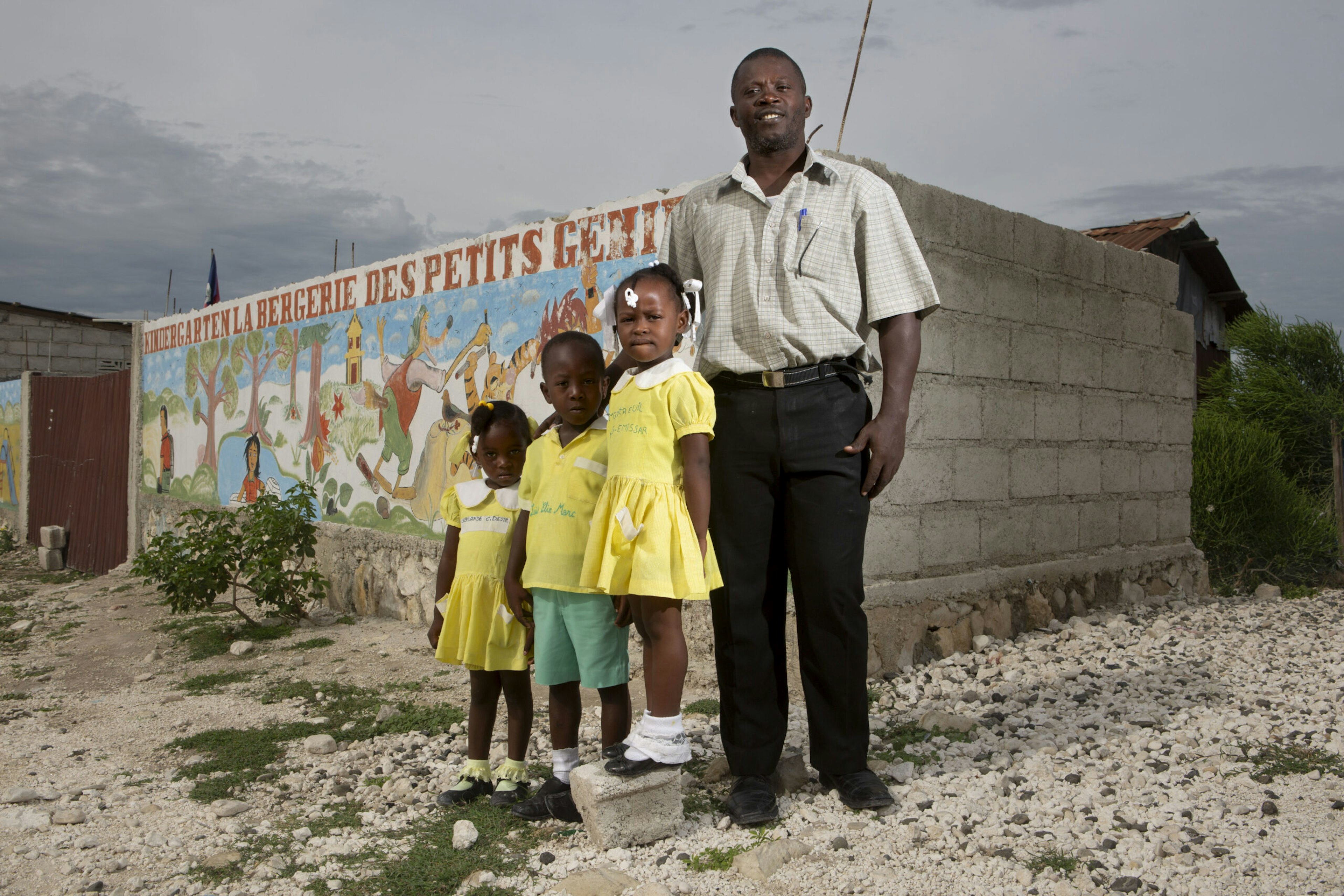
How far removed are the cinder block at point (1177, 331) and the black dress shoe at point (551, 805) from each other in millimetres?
5091

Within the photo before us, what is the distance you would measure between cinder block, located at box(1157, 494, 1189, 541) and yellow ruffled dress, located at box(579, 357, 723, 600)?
15.5ft

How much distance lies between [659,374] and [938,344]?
8.06 feet

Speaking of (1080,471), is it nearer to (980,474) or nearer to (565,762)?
(980,474)

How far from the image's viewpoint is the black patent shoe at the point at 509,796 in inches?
110

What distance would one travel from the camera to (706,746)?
10.9 feet

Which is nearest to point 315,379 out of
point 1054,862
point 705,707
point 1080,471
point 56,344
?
point 705,707

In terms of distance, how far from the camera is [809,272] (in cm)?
257

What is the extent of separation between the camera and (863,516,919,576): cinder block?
4.22 m

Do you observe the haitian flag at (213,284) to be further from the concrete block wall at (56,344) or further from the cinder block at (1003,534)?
the cinder block at (1003,534)

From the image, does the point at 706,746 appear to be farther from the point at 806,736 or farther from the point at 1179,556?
the point at 1179,556

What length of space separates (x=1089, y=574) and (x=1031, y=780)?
2.89m

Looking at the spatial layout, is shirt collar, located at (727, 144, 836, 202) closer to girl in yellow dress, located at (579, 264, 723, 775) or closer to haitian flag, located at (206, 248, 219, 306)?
girl in yellow dress, located at (579, 264, 723, 775)

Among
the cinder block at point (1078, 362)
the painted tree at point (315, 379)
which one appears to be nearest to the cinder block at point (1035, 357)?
the cinder block at point (1078, 362)

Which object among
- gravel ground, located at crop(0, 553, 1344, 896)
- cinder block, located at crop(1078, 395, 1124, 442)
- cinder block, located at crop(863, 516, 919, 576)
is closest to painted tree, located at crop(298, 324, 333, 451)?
gravel ground, located at crop(0, 553, 1344, 896)
